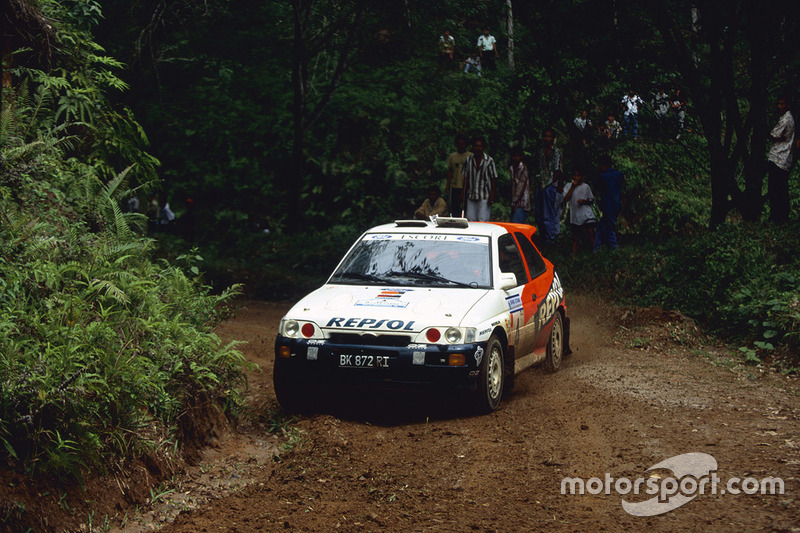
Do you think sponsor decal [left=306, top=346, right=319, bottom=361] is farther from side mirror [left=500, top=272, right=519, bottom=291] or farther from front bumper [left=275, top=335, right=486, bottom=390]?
side mirror [left=500, top=272, right=519, bottom=291]

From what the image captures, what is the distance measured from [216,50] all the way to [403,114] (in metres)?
5.63

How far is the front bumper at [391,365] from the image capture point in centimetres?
691

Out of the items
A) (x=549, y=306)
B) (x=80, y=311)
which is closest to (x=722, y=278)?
(x=549, y=306)

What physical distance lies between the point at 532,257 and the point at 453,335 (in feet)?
8.89

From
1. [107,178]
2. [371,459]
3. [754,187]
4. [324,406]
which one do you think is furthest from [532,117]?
[371,459]

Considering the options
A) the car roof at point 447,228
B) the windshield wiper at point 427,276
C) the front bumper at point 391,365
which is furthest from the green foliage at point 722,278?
the front bumper at point 391,365

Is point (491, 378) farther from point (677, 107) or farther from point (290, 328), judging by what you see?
point (677, 107)

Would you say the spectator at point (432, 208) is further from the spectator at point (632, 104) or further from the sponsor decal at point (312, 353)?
the sponsor decal at point (312, 353)

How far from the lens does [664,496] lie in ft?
16.6

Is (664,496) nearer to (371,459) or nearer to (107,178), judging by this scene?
(371,459)

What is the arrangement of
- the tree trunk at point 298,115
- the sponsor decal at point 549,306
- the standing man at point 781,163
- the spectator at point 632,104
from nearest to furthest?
the sponsor decal at point 549,306
the standing man at point 781,163
the spectator at point 632,104
the tree trunk at point 298,115

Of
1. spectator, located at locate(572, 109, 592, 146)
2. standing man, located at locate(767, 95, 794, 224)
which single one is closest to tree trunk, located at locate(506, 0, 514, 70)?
spectator, located at locate(572, 109, 592, 146)

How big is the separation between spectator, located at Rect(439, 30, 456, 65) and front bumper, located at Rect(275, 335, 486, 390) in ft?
48.7

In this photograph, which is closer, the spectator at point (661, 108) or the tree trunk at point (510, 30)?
the spectator at point (661, 108)
